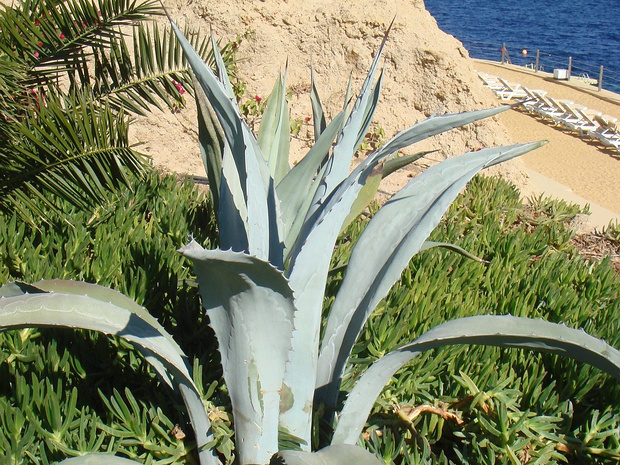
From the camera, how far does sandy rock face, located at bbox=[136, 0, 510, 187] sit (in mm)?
5965

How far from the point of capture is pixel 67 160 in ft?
8.15

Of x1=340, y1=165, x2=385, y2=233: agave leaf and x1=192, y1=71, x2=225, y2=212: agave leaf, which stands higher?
x1=192, y1=71, x2=225, y2=212: agave leaf

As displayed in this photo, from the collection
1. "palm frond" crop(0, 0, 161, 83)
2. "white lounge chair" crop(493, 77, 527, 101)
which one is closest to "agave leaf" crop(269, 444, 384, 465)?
"palm frond" crop(0, 0, 161, 83)

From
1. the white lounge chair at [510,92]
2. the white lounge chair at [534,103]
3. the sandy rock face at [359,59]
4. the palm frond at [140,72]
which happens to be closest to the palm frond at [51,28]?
the palm frond at [140,72]

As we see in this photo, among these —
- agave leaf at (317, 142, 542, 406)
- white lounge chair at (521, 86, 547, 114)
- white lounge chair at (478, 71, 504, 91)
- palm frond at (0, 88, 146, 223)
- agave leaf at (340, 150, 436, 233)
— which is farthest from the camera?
white lounge chair at (478, 71, 504, 91)

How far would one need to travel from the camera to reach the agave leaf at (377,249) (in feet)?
5.65

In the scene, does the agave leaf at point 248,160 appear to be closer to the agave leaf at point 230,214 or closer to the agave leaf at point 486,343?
the agave leaf at point 230,214

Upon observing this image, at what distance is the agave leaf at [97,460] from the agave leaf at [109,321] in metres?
0.19

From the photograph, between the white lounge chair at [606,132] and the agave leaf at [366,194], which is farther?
the white lounge chair at [606,132]

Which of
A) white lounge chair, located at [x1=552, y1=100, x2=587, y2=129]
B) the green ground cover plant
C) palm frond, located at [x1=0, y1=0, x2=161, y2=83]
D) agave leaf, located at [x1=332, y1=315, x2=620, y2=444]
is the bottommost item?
white lounge chair, located at [x1=552, y1=100, x2=587, y2=129]

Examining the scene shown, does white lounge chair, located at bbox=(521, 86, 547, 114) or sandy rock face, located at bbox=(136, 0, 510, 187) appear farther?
white lounge chair, located at bbox=(521, 86, 547, 114)

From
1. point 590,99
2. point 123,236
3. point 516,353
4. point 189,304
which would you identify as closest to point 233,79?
point 123,236

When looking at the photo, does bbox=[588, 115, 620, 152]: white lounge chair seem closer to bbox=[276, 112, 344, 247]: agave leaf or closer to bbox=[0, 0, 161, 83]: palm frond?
bbox=[0, 0, 161, 83]: palm frond

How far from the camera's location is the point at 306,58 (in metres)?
6.16
